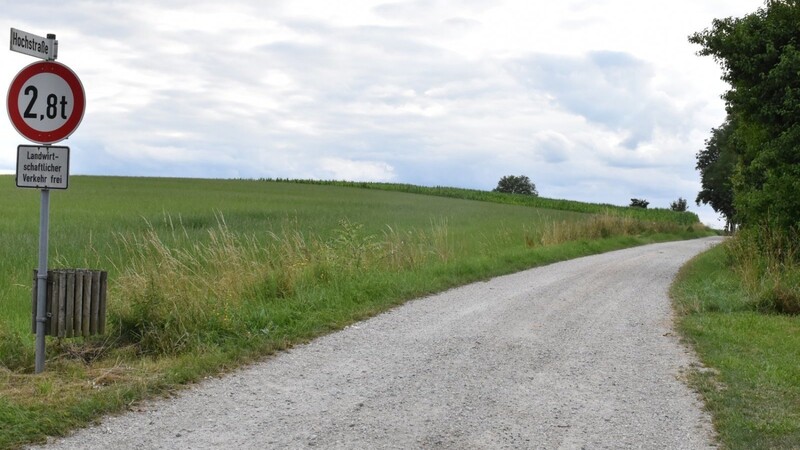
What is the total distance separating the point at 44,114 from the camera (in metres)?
7.57

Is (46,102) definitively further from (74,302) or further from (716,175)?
(716,175)

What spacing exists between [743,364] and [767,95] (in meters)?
12.1

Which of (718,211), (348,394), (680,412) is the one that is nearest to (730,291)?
(680,412)

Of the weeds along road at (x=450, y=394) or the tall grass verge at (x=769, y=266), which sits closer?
the weeds along road at (x=450, y=394)

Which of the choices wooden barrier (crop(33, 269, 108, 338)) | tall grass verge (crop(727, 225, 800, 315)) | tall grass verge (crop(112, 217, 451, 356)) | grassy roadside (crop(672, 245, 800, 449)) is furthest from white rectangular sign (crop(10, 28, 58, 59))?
tall grass verge (crop(727, 225, 800, 315))

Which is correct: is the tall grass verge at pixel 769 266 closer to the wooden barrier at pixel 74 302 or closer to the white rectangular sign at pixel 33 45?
the wooden barrier at pixel 74 302

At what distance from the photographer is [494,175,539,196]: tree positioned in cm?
13375

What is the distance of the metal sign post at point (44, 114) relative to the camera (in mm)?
7504

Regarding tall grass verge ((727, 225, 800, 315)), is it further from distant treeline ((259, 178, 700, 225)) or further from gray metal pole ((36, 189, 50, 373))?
distant treeline ((259, 178, 700, 225))

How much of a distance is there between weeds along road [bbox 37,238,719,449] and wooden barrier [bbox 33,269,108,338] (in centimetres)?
166

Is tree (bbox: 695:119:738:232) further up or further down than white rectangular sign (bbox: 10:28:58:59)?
further up

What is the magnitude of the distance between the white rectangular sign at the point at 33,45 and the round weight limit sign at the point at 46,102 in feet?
0.32

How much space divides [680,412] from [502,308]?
5.81 meters

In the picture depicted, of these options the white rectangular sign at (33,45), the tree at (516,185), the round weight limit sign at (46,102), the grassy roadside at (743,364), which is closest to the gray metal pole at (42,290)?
the round weight limit sign at (46,102)
